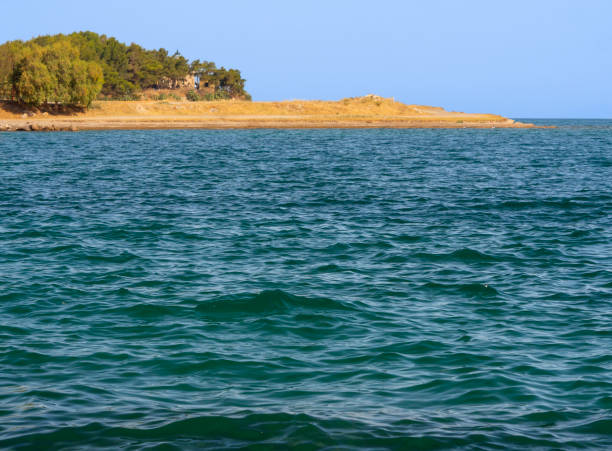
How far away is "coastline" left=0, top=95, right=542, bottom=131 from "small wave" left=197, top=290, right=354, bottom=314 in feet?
300

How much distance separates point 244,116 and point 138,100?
105 ft

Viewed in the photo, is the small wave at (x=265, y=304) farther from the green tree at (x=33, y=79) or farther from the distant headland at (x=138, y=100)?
the green tree at (x=33, y=79)

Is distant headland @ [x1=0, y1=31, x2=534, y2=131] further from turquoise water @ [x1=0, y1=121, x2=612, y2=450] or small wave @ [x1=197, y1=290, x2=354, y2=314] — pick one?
small wave @ [x1=197, y1=290, x2=354, y2=314]

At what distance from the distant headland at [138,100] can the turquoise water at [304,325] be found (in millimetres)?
83999

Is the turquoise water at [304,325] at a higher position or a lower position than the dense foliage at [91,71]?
lower

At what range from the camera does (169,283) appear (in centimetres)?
1549

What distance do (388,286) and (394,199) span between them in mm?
15462

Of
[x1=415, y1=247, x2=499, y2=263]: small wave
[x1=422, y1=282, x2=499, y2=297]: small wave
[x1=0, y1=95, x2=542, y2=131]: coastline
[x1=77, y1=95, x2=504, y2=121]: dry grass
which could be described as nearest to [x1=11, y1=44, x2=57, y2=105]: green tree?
[x1=0, y1=95, x2=542, y2=131]: coastline

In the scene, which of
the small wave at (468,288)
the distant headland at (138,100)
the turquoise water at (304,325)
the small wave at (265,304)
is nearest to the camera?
the turquoise water at (304,325)

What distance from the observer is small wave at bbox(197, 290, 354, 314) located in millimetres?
13555

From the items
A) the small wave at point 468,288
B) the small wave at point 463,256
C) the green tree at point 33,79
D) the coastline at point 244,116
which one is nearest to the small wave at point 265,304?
the small wave at point 468,288

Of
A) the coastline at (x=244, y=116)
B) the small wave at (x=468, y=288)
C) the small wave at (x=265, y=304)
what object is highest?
the coastline at (x=244, y=116)

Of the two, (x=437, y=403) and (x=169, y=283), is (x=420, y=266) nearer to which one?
(x=169, y=283)

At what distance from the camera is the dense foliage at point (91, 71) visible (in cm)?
10650
